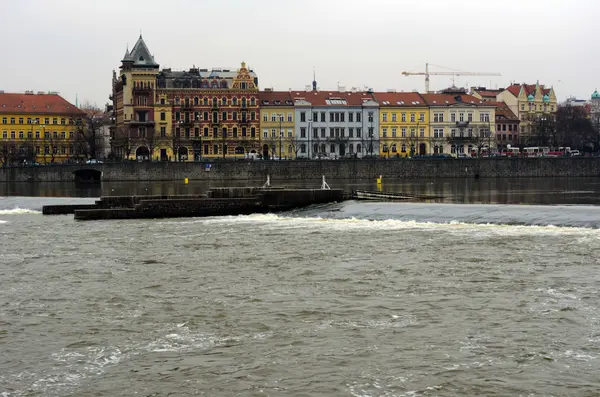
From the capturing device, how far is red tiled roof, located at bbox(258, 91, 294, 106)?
140m

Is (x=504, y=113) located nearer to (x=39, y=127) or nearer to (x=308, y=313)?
(x=39, y=127)

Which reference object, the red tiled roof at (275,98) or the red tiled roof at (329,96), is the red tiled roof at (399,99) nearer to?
the red tiled roof at (329,96)

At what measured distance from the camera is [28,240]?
39.5m

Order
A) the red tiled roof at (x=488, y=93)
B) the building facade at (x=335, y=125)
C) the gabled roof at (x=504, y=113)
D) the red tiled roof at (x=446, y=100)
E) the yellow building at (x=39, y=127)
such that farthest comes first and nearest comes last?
the red tiled roof at (x=488, y=93)
the gabled roof at (x=504, y=113)
the yellow building at (x=39, y=127)
the red tiled roof at (x=446, y=100)
the building facade at (x=335, y=125)

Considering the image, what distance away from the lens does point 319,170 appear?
11700 cm

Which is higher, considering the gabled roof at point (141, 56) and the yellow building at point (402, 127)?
the gabled roof at point (141, 56)

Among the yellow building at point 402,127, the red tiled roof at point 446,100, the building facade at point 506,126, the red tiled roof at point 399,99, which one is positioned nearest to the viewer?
the yellow building at point 402,127

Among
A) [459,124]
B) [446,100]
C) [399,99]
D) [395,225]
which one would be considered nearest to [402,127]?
[399,99]

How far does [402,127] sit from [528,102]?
143 ft

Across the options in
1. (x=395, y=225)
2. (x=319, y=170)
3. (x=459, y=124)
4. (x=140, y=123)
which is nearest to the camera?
(x=395, y=225)

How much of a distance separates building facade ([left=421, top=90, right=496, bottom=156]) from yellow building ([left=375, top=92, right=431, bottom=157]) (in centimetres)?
138

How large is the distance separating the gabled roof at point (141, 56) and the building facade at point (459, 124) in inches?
1733

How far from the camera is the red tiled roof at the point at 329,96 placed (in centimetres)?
14188

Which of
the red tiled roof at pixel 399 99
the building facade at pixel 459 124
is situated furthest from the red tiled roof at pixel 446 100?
the red tiled roof at pixel 399 99
